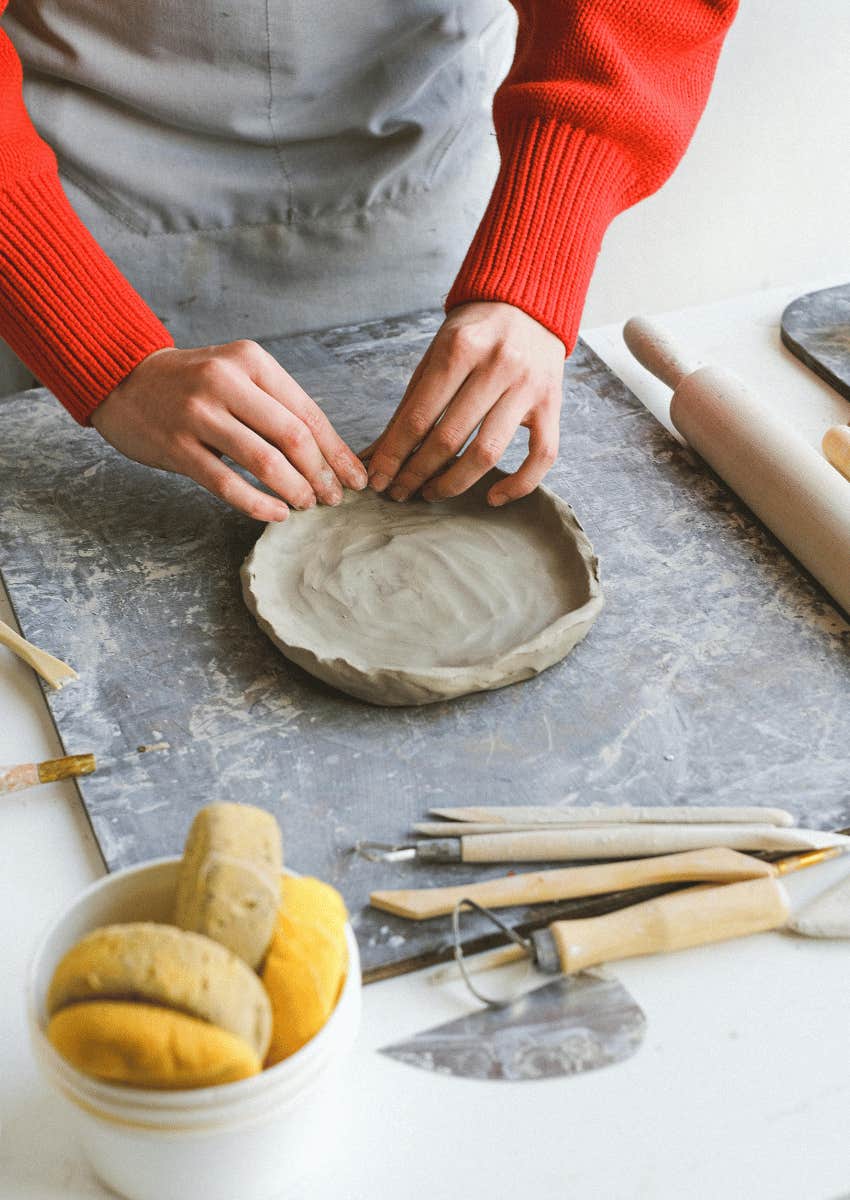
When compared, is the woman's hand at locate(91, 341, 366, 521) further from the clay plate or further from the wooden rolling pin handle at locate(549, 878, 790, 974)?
the wooden rolling pin handle at locate(549, 878, 790, 974)

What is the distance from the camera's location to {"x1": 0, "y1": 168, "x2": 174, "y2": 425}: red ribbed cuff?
1.23m

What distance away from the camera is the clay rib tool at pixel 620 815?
36.4 inches

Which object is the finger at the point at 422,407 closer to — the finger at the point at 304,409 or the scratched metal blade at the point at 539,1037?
the finger at the point at 304,409

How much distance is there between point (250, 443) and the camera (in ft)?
3.86

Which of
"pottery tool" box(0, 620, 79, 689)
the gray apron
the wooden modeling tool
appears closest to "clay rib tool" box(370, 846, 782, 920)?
"pottery tool" box(0, 620, 79, 689)

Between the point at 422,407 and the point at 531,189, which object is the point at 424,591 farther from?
the point at 531,189

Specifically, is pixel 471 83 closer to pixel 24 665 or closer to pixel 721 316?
pixel 721 316

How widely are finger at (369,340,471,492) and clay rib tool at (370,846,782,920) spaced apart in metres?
0.53

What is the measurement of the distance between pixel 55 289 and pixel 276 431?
0.30 meters

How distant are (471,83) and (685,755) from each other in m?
1.04

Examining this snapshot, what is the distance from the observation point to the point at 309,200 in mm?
1558

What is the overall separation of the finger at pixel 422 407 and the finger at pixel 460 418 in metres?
0.01

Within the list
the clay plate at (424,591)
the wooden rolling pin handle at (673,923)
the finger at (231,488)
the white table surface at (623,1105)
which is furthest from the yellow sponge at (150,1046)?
the finger at (231,488)

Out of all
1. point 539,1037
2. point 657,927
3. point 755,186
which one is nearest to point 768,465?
point 657,927
